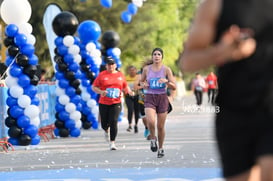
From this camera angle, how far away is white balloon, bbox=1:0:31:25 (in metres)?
15.8

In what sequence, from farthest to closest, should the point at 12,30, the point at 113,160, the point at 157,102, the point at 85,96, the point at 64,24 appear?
the point at 85,96
the point at 64,24
the point at 12,30
the point at 157,102
the point at 113,160

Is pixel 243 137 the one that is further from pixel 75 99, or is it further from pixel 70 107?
pixel 75 99

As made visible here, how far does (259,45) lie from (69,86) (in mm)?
15842

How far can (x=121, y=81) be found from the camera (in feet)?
51.6

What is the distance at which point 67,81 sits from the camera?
1952 centimetres

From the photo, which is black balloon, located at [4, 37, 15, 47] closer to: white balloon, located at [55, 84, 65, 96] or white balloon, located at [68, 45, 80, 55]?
white balloon, located at [68, 45, 80, 55]

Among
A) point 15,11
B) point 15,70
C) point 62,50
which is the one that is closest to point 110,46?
point 62,50

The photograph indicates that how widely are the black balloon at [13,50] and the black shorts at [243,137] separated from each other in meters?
12.4

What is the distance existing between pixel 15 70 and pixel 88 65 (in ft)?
19.0

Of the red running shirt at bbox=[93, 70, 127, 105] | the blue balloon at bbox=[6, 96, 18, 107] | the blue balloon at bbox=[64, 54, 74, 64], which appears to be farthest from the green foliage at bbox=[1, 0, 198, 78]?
the red running shirt at bbox=[93, 70, 127, 105]

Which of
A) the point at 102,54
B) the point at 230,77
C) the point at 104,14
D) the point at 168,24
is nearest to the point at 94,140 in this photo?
the point at 102,54

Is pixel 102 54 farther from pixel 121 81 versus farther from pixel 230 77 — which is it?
pixel 230 77

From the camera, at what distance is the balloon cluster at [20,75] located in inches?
625

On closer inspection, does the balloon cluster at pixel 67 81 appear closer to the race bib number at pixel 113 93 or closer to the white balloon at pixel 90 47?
the white balloon at pixel 90 47
